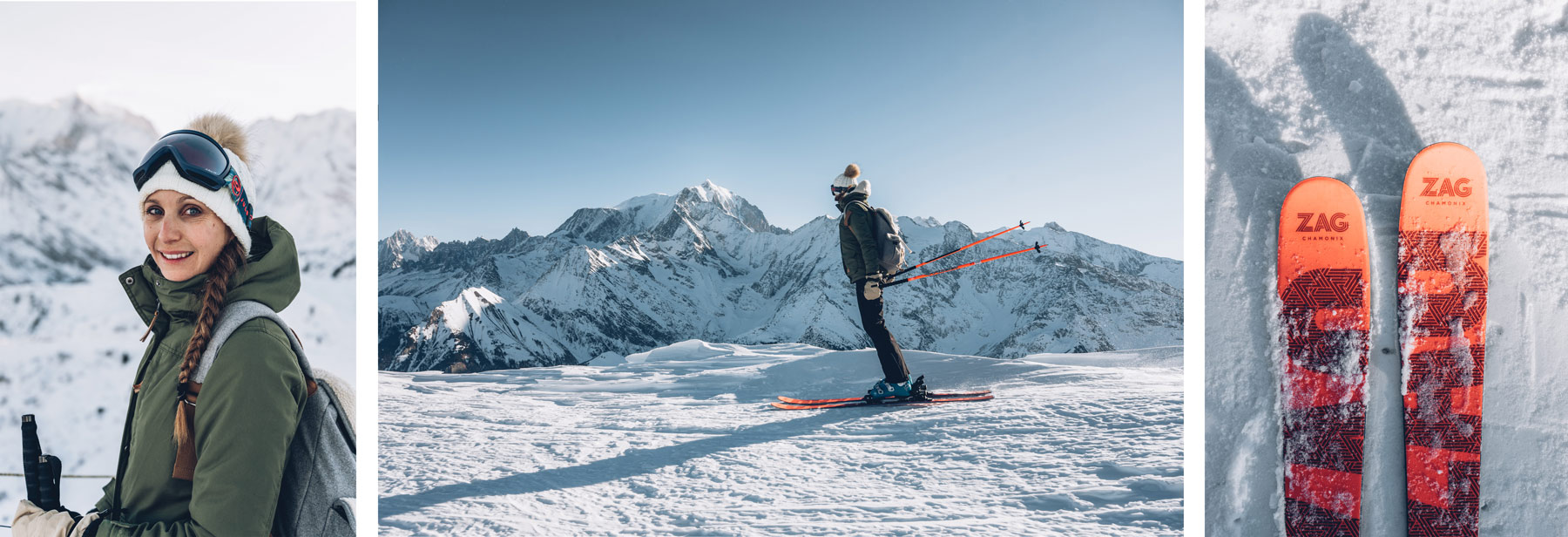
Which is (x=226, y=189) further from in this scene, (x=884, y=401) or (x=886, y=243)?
(x=884, y=401)

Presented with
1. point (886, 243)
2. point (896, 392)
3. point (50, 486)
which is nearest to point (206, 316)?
point (50, 486)

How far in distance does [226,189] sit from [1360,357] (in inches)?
145

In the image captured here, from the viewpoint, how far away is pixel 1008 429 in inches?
99.0

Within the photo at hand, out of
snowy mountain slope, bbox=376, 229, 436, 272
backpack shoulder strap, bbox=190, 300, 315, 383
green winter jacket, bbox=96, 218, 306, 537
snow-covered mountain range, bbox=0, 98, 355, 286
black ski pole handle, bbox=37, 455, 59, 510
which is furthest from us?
snowy mountain slope, bbox=376, 229, 436, 272

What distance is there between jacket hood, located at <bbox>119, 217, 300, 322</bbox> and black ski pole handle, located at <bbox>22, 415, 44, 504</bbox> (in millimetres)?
499

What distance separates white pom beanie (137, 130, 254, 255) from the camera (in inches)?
62.3

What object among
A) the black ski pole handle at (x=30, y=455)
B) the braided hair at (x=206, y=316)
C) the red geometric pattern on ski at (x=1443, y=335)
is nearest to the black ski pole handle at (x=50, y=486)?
the black ski pole handle at (x=30, y=455)

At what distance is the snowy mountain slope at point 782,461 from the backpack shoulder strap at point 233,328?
609 mm

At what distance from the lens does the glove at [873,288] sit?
2941 millimetres

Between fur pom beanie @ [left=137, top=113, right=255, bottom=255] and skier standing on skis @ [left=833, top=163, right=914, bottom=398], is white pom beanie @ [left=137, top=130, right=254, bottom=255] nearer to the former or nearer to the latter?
fur pom beanie @ [left=137, top=113, right=255, bottom=255]

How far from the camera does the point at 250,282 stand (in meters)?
1.58

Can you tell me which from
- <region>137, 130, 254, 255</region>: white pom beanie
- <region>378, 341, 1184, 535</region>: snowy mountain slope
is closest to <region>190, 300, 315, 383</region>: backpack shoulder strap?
<region>137, 130, 254, 255</region>: white pom beanie

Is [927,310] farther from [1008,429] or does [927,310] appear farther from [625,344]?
[1008,429]

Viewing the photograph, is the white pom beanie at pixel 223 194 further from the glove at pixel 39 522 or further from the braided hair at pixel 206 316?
the glove at pixel 39 522
